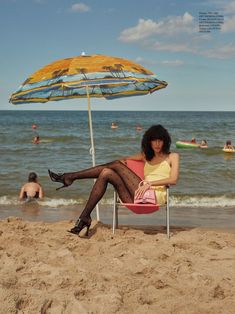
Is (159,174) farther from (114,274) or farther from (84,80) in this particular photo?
(114,274)

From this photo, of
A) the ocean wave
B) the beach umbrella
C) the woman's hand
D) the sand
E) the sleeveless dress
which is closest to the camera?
the sand

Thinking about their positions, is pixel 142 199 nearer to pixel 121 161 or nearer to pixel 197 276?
pixel 121 161

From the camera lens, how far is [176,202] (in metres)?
9.23

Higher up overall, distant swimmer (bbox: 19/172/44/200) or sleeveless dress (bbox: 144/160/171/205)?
sleeveless dress (bbox: 144/160/171/205)

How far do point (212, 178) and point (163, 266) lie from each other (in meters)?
9.19

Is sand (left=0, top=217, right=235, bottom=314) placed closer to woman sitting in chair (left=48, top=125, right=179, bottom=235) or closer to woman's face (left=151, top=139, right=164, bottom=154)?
woman sitting in chair (left=48, top=125, right=179, bottom=235)

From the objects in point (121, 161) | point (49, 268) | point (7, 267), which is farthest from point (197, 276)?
point (121, 161)

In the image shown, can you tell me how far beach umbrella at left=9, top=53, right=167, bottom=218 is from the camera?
497 centimetres

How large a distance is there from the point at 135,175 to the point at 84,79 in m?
1.18

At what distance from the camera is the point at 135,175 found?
4.85m

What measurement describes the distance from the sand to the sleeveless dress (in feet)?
1.46

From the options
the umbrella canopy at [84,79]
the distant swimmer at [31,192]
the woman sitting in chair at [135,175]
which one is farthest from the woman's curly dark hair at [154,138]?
the distant swimmer at [31,192]

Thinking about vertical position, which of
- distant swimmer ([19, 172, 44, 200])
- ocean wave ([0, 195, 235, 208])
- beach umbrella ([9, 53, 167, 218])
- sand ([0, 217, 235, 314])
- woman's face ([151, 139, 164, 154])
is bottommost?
ocean wave ([0, 195, 235, 208])

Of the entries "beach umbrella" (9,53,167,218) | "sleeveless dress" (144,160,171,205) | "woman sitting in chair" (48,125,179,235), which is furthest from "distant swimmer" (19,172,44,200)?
"sleeveless dress" (144,160,171,205)
